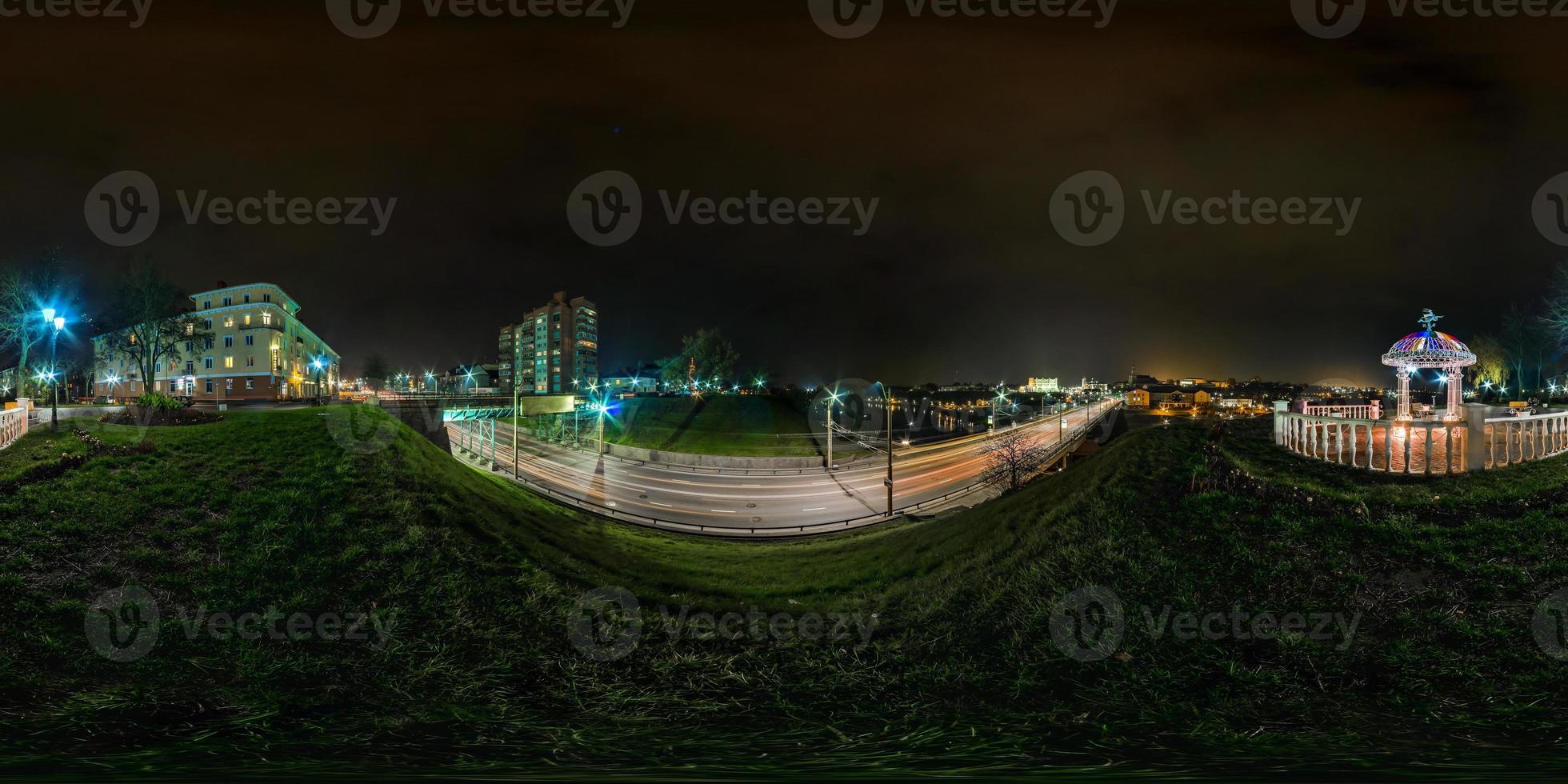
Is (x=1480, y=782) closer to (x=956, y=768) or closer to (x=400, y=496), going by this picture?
(x=956, y=768)

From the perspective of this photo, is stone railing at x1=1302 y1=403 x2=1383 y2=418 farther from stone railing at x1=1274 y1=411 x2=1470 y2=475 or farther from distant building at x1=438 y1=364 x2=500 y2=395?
distant building at x1=438 y1=364 x2=500 y2=395

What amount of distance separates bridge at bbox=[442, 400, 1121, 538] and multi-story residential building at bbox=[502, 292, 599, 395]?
8252cm

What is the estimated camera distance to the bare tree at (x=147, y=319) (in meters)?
35.6

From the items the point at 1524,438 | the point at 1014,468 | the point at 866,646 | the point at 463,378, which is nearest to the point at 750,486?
the point at 1014,468

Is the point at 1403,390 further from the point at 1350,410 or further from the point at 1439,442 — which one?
the point at 1439,442

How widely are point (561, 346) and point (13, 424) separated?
11843 centimetres

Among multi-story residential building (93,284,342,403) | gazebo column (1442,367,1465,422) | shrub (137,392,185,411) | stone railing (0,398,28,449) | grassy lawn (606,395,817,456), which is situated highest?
multi-story residential building (93,284,342,403)

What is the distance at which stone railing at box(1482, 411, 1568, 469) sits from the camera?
8766mm

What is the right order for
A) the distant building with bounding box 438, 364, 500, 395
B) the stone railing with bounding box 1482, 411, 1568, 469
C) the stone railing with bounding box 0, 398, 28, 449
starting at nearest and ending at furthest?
the stone railing with bounding box 1482, 411, 1568, 469 → the stone railing with bounding box 0, 398, 28, 449 → the distant building with bounding box 438, 364, 500, 395

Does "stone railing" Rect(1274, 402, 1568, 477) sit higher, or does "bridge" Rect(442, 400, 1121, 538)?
"stone railing" Rect(1274, 402, 1568, 477)

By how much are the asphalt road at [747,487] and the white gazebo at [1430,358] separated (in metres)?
16.0

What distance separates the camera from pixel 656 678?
6000mm

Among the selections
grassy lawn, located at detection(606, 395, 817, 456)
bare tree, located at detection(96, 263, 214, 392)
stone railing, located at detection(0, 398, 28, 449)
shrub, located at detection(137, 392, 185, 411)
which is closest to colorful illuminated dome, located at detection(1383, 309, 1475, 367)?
grassy lawn, located at detection(606, 395, 817, 456)

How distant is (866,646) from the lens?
6656 millimetres
